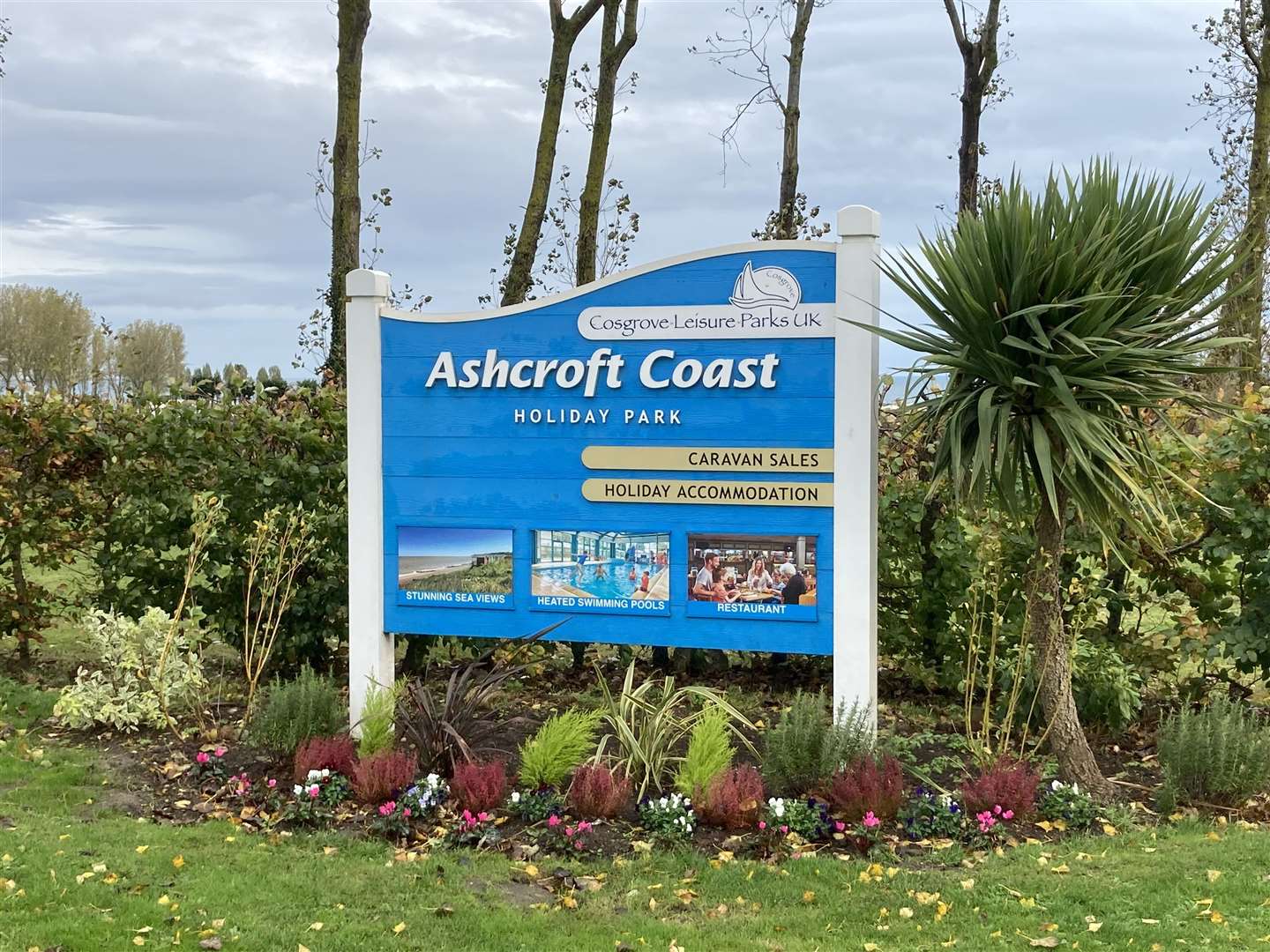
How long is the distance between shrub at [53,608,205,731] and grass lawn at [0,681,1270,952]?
1.59m

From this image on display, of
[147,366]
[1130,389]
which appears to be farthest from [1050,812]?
[147,366]

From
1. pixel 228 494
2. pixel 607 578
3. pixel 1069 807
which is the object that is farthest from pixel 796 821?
pixel 228 494

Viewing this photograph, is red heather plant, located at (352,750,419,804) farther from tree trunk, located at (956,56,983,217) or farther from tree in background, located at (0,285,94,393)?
tree in background, located at (0,285,94,393)

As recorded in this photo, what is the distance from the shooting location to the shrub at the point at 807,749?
5941 mm

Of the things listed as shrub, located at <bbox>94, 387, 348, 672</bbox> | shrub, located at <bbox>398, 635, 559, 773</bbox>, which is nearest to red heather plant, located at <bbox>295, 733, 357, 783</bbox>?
shrub, located at <bbox>398, 635, 559, 773</bbox>

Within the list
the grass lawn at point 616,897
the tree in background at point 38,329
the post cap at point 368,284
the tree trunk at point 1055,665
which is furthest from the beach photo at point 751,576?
the tree in background at point 38,329

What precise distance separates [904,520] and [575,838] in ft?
11.1

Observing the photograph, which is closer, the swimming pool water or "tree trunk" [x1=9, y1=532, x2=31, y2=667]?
the swimming pool water

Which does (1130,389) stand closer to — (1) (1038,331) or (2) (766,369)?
(1) (1038,331)

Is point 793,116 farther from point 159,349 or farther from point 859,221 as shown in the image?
point 159,349

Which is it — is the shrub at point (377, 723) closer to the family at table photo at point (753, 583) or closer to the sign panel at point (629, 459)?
the sign panel at point (629, 459)

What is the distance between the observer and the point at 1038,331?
5598 mm

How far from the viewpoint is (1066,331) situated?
224 inches

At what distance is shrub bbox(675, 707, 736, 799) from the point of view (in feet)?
19.1
